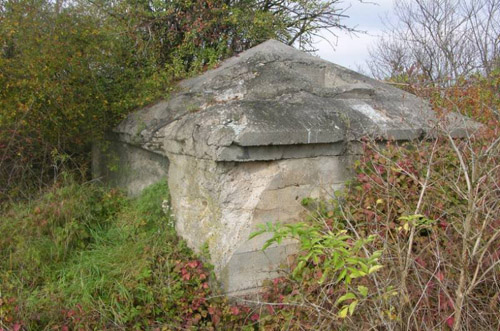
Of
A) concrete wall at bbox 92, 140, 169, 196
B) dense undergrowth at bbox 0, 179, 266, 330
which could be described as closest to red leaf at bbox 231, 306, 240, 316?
dense undergrowth at bbox 0, 179, 266, 330

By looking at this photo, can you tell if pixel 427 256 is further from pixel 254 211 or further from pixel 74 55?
pixel 74 55

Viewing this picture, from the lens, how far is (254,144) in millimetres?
2975

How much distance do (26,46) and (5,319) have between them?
2.24 m

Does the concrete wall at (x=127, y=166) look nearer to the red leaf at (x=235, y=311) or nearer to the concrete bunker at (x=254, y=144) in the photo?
the concrete bunker at (x=254, y=144)

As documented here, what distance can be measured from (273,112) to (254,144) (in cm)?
40

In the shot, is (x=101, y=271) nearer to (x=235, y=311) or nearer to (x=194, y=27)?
(x=235, y=311)

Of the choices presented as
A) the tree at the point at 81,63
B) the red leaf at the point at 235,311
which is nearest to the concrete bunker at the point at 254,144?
the red leaf at the point at 235,311

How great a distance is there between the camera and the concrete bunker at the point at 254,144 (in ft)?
10.2

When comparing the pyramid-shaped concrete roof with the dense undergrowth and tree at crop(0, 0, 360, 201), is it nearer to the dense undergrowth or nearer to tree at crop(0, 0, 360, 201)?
tree at crop(0, 0, 360, 201)

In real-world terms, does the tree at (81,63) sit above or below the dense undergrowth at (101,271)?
above

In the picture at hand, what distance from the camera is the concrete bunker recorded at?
3107 millimetres

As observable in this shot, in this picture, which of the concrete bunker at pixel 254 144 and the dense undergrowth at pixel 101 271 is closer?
the dense undergrowth at pixel 101 271

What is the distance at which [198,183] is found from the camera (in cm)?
332

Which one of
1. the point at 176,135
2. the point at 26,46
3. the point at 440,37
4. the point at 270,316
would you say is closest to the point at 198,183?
the point at 176,135
